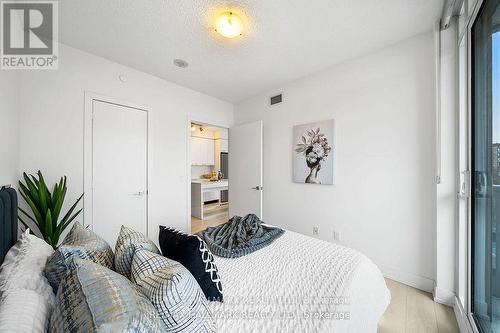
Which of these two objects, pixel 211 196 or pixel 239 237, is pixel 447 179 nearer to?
pixel 239 237

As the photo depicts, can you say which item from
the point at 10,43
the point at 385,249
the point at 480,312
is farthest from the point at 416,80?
the point at 10,43

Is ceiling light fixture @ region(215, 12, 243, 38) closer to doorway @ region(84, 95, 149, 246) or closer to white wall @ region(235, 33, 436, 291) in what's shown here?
white wall @ region(235, 33, 436, 291)

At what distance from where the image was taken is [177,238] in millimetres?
1179

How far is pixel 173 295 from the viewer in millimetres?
761

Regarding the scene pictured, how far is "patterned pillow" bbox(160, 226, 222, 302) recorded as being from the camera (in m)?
1.04

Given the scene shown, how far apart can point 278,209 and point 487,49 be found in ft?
8.79

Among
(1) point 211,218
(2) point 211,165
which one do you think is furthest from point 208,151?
(1) point 211,218

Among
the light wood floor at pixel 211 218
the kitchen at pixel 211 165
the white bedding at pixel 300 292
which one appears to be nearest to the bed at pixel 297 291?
the white bedding at pixel 300 292

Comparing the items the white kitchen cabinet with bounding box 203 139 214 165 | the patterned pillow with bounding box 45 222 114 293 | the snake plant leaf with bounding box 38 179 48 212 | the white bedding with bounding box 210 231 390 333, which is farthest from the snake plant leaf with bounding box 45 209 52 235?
the white kitchen cabinet with bounding box 203 139 214 165

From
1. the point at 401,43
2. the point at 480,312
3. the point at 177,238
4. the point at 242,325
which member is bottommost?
the point at 480,312

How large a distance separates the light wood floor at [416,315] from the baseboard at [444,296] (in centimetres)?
4

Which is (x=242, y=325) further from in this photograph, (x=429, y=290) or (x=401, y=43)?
(x=401, y=43)

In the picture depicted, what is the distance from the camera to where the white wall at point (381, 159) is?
2.04m

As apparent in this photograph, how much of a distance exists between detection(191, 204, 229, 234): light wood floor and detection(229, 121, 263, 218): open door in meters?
0.79
